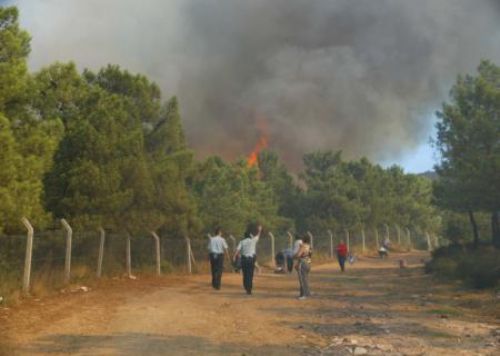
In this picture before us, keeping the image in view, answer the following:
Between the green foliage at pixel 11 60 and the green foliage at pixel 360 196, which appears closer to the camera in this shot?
the green foliage at pixel 11 60

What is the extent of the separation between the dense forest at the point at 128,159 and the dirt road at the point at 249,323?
145 inches

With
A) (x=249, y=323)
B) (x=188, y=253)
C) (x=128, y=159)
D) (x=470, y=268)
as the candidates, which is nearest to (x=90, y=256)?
(x=128, y=159)

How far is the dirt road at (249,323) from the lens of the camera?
8.90 meters

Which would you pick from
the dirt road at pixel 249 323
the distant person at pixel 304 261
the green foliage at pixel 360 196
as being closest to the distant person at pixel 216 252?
the dirt road at pixel 249 323

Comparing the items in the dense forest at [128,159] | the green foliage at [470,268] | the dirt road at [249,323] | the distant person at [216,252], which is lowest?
the dirt road at [249,323]

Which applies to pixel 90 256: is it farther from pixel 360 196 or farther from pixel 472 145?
pixel 360 196

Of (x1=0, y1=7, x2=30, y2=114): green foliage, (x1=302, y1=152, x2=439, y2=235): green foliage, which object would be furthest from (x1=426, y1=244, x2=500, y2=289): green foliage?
(x1=302, y1=152, x2=439, y2=235): green foliage

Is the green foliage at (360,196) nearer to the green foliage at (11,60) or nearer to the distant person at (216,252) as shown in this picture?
the distant person at (216,252)

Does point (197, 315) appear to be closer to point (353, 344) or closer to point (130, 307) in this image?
point (130, 307)

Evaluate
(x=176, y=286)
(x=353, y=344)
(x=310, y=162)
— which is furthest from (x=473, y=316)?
(x=310, y=162)

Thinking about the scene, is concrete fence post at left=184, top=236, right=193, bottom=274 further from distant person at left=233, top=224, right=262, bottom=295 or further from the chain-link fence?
distant person at left=233, top=224, right=262, bottom=295

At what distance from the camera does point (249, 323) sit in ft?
37.5

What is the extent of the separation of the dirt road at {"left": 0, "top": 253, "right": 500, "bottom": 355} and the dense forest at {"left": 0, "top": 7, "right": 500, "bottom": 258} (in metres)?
3.69

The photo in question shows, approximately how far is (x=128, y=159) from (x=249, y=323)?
41.1 ft
